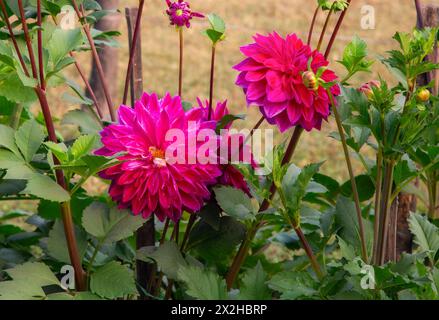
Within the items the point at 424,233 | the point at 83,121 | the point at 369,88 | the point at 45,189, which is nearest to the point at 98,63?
the point at 83,121

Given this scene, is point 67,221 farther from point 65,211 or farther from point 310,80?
point 310,80

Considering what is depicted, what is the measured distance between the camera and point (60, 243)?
1.17 meters

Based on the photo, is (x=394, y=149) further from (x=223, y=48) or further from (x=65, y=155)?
(x=223, y=48)

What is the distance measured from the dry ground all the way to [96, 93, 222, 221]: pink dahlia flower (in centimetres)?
247

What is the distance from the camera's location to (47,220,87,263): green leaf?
115cm

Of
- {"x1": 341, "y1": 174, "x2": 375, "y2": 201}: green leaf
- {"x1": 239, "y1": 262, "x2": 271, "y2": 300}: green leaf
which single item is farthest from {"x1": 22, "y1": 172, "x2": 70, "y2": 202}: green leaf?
{"x1": 341, "y1": 174, "x2": 375, "y2": 201}: green leaf

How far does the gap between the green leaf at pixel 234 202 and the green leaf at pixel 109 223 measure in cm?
11

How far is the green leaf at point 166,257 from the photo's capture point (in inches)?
45.4

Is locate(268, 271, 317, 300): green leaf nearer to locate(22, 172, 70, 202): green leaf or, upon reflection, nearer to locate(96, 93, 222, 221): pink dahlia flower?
locate(96, 93, 222, 221): pink dahlia flower

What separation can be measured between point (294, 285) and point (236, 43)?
451cm

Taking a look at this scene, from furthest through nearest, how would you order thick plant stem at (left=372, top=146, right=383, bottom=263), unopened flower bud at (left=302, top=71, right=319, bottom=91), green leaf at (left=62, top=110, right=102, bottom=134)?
green leaf at (left=62, top=110, right=102, bottom=134)
thick plant stem at (left=372, top=146, right=383, bottom=263)
unopened flower bud at (left=302, top=71, right=319, bottom=91)

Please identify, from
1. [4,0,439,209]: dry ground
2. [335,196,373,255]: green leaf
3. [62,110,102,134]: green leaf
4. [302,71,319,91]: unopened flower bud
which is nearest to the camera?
[302,71,319,91]: unopened flower bud
